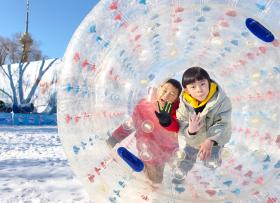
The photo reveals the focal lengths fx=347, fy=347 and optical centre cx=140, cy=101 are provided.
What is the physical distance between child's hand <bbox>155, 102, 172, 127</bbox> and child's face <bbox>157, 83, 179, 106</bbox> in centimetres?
4

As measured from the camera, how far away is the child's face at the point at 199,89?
2776 millimetres

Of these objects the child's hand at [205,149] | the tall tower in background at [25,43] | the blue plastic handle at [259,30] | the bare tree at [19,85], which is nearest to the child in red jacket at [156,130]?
the child's hand at [205,149]

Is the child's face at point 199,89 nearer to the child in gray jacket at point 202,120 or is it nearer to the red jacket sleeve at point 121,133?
the child in gray jacket at point 202,120

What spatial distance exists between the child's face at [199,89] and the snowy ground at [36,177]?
1423 millimetres

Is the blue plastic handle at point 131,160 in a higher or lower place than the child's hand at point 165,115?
lower

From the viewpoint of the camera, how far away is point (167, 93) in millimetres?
2918

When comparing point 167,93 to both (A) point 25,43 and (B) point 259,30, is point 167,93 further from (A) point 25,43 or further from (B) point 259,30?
(A) point 25,43


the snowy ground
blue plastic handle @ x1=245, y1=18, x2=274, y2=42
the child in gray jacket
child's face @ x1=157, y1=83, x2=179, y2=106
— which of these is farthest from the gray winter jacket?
the snowy ground

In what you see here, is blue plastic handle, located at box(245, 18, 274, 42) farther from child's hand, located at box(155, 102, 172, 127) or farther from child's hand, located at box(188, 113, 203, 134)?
child's hand, located at box(155, 102, 172, 127)

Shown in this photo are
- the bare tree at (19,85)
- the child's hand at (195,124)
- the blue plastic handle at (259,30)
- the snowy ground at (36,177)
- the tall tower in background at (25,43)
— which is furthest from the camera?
the tall tower in background at (25,43)

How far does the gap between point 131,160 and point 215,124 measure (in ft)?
2.33

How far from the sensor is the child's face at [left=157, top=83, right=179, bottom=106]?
2.90m

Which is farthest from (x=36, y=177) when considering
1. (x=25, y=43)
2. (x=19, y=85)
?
(x=25, y=43)

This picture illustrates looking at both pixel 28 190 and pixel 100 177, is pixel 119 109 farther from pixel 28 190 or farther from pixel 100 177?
pixel 28 190
